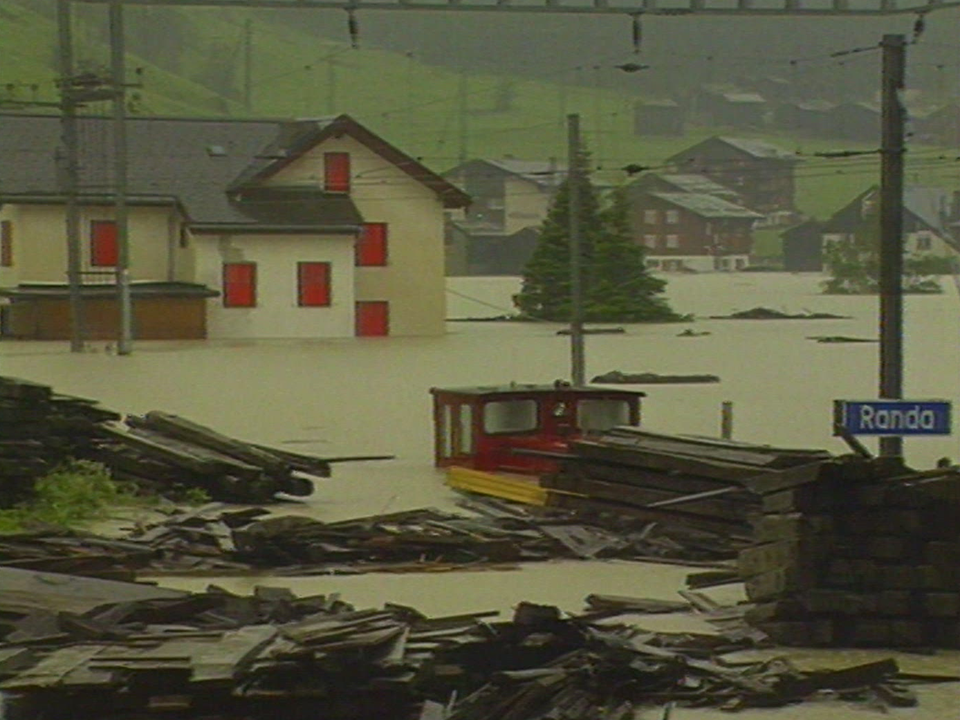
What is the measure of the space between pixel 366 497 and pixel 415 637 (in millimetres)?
14373

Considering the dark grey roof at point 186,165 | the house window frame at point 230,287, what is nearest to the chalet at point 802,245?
the dark grey roof at point 186,165

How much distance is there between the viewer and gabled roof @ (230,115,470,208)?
68.9m

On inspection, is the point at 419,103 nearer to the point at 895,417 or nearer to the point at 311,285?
the point at 311,285

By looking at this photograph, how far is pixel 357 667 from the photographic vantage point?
13609 millimetres

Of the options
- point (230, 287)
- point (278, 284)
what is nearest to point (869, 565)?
point (278, 284)

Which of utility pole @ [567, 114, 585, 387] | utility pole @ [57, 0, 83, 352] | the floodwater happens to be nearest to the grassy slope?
the floodwater

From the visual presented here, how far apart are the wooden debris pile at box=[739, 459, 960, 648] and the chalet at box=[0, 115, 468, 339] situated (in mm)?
49611

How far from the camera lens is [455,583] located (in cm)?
2062

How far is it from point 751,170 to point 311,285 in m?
13.7

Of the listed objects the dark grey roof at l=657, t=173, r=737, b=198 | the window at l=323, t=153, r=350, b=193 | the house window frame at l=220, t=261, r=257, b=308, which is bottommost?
the house window frame at l=220, t=261, r=257, b=308

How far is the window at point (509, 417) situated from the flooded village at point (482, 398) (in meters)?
0.07

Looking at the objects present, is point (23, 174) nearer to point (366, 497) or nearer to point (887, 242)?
point (366, 497)

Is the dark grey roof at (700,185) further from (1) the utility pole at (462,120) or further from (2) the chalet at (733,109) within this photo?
(1) the utility pole at (462,120)

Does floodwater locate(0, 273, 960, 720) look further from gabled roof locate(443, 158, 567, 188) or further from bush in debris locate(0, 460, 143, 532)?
gabled roof locate(443, 158, 567, 188)
